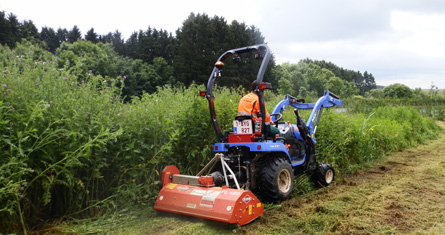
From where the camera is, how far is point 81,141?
14.1 ft

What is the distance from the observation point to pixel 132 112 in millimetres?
5133

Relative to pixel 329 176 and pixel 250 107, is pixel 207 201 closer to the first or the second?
pixel 250 107

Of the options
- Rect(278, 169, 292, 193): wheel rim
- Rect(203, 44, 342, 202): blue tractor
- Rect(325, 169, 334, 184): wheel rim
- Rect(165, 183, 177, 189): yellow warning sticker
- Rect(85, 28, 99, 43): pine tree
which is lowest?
Rect(325, 169, 334, 184): wheel rim

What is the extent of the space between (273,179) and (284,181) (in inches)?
21.1

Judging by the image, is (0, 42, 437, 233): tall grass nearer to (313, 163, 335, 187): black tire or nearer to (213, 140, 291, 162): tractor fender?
(213, 140, 291, 162): tractor fender

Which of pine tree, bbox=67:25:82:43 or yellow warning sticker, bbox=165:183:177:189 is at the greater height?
pine tree, bbox=67:25:82:43

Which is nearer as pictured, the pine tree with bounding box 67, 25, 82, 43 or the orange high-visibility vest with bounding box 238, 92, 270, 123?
the orange high-visibility vest with bounding box 238, 92, 270, 123

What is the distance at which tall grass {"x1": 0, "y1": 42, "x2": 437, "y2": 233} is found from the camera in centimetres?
379

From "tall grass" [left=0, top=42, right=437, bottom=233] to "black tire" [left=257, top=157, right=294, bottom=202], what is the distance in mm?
1118

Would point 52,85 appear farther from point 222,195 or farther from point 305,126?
point 305,126

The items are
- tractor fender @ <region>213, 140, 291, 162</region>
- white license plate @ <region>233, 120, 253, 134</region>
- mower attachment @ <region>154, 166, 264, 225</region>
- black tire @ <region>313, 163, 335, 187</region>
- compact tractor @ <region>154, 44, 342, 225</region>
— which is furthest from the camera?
black tire @ <region>313, 163, 335, 187</region>

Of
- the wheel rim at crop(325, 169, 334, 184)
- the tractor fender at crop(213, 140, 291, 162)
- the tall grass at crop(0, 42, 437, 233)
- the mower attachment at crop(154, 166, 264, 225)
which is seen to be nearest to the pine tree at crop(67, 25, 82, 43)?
the tall grass at crop(0, 42, 437, 233)

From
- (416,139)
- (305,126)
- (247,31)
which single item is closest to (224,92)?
(305,126)

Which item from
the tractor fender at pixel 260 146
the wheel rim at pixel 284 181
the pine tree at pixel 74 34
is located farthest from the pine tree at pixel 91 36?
the wheel rim at pixel 284 181
